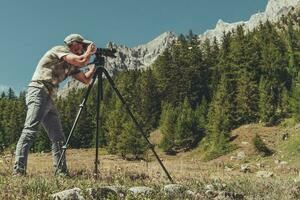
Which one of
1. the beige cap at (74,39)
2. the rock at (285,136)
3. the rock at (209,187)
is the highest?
the rock at (285,136)

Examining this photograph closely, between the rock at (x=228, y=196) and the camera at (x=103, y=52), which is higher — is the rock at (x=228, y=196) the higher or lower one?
the lower one

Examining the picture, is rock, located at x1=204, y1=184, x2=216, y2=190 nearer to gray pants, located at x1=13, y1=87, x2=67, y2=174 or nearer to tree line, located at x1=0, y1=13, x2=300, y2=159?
gray pants, located at x1=13, y1=87, x2=67, y2=174

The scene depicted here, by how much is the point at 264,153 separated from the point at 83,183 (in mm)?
46412

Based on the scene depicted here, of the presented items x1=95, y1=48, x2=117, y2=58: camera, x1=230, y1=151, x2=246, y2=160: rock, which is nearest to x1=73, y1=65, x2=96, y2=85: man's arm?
x1=95, y1=48, x2=117, y2=58: camera

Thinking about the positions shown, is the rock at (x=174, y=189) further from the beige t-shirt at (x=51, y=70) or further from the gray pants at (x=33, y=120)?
the beige t-shirt at (x=51, y=70)

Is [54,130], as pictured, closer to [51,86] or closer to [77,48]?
[51,86]

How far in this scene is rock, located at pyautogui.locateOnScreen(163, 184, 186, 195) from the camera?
294 inches

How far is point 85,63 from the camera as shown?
8.85 meters

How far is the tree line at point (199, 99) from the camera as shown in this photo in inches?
2566

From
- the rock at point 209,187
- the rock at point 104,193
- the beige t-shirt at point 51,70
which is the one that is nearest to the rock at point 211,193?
the rock at point 209,187

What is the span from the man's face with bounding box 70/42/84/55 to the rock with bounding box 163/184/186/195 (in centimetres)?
314

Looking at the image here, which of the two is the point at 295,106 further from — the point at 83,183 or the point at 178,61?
the point at 83,183

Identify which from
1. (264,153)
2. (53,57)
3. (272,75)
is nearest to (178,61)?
→ (272,75)

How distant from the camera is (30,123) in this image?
8820 millimetres
